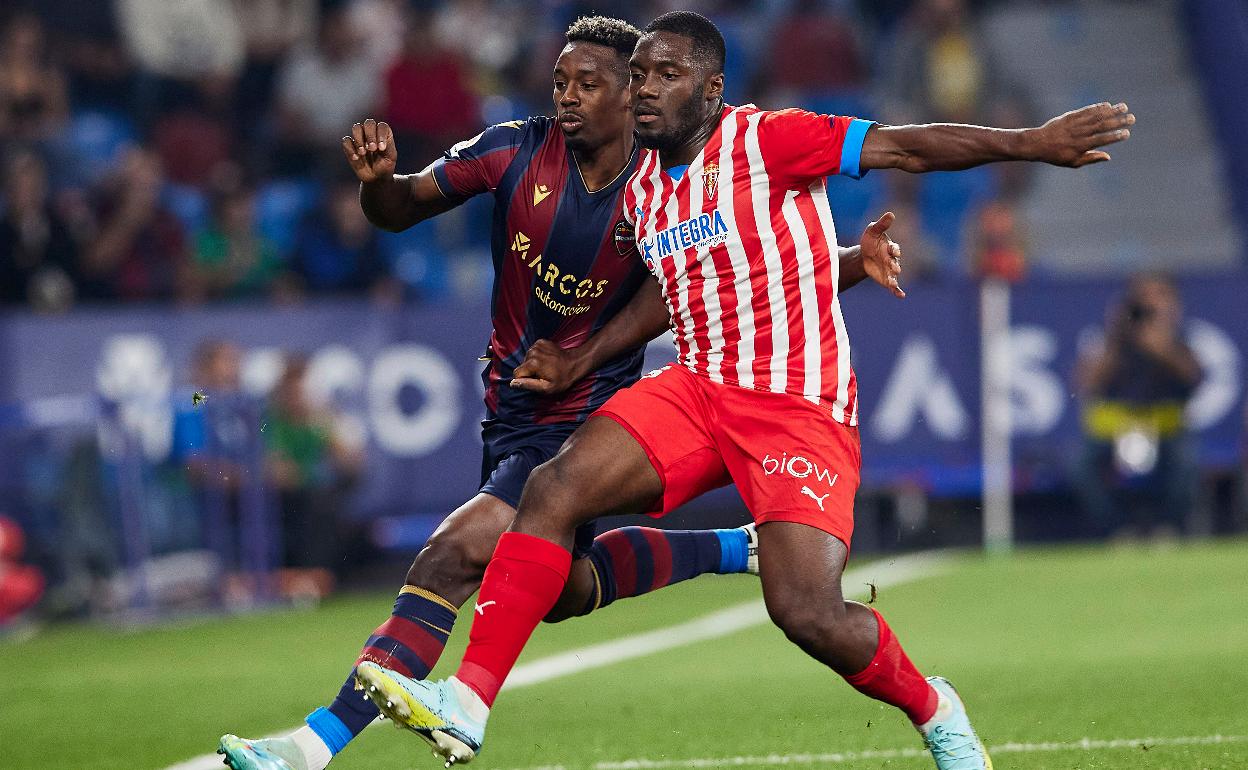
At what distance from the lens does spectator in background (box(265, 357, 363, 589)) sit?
12.3 m

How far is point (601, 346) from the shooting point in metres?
5.99

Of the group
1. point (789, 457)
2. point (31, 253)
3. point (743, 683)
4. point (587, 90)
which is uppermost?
point (587, 90)

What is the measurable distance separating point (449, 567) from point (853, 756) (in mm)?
1418

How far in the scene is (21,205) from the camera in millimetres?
13219

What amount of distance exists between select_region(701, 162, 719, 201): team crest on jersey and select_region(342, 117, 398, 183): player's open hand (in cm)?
92

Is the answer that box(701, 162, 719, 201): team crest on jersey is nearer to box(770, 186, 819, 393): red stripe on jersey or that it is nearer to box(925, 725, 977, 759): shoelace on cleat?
box(770, 186, 819, 393): red stripe on jersey

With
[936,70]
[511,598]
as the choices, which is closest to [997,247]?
[936,70]

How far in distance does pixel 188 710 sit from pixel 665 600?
14.4 feet

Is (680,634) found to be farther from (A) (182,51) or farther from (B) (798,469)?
(A) (182,51)

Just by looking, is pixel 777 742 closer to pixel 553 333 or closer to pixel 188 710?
pixel 553 333

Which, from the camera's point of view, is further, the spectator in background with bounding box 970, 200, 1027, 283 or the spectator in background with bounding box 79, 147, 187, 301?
the spectator in background with bounding box 970, 200, 1027, 283

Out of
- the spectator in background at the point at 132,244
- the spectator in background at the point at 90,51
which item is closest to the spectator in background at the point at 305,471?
the spectator in background at the point at 132,244

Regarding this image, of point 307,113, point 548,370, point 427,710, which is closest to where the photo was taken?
point 427,710

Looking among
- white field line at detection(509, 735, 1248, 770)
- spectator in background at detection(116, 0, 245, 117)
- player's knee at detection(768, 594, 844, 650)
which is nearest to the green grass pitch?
white field line at detection(509, 735, 1248, 770)
